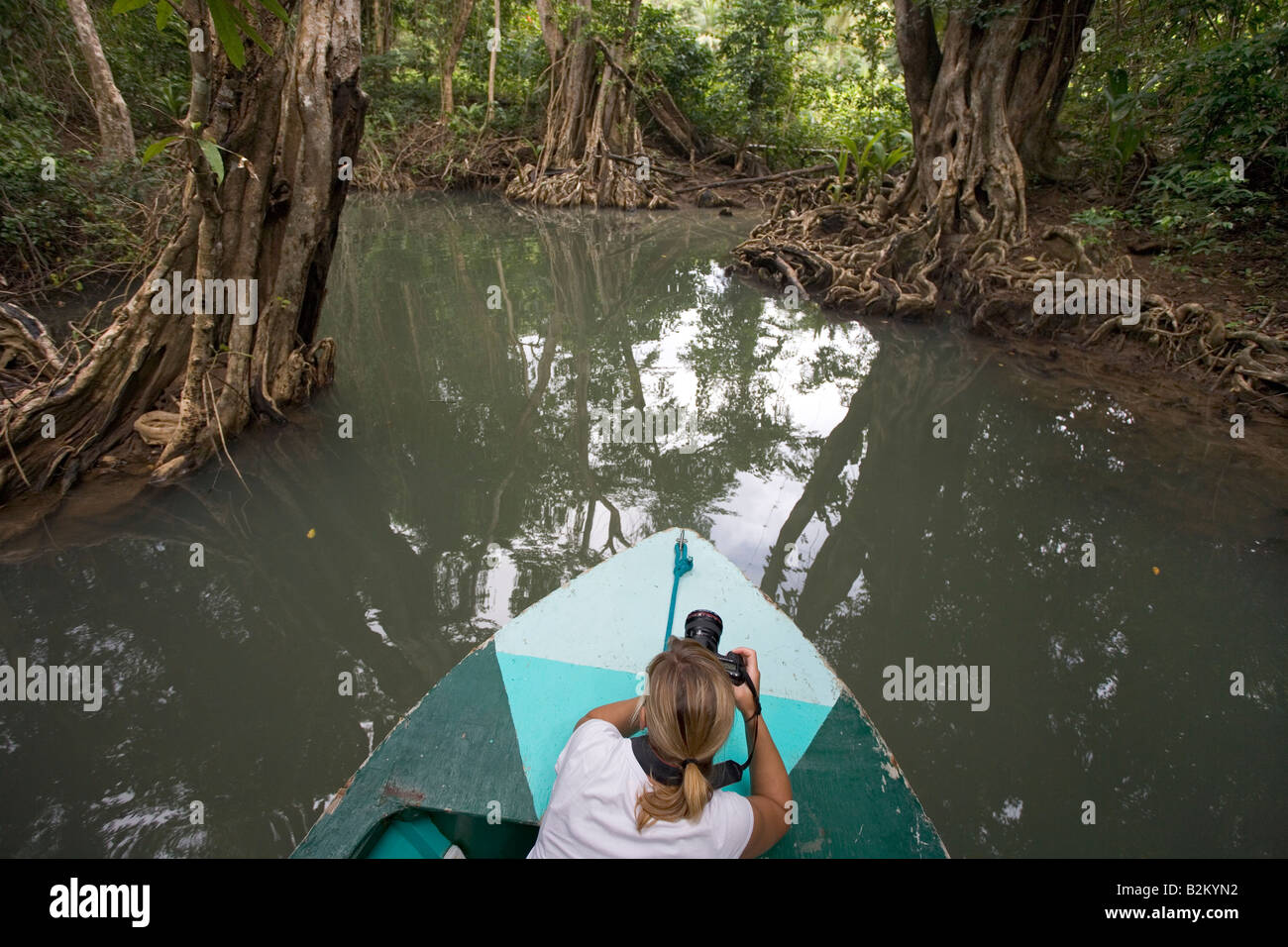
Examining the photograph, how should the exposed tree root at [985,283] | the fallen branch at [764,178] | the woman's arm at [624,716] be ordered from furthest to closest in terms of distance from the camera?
the fallen branch at [764,178] → the exposed tree root at [985,283] → the woman's arm at [624,716]

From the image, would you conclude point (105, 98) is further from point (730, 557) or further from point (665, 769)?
point (665, 769)

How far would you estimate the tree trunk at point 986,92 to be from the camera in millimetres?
8367

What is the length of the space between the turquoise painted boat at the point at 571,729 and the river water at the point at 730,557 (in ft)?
1.88

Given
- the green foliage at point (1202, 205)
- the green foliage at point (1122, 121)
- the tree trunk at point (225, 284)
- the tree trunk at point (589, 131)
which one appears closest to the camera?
the tree trunk at point (225, 284)

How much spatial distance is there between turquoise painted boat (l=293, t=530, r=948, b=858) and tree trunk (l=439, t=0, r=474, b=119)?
15903 mm

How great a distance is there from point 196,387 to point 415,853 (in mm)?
3504

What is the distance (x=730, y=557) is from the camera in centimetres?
404

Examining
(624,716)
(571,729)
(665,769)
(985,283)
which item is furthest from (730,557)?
(985,283)

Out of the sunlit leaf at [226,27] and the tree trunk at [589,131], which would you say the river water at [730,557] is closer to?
the sunlit leaf at [226,27]

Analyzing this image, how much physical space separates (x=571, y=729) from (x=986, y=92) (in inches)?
368

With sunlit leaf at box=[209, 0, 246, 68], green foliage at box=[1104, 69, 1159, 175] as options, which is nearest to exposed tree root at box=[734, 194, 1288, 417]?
green foliage at box=[1104, 69, 1159, 175]

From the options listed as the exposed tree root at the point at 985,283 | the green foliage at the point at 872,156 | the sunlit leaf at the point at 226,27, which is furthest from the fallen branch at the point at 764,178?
the sunlit leaf at the point at 226,27
